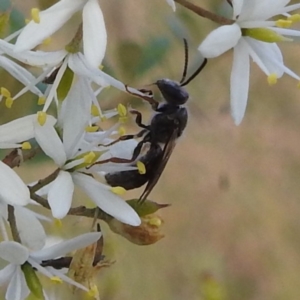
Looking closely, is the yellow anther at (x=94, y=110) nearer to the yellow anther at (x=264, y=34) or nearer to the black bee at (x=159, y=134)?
the black bee at (x=159, y=134)

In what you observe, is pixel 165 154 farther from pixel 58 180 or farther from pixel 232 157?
pixel 232 157

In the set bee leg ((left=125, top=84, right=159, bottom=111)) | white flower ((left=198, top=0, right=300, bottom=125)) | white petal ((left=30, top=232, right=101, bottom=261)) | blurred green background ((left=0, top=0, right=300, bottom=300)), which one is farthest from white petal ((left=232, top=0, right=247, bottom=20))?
blurred green background ((left=0, top=0, right=300, bottom=300))

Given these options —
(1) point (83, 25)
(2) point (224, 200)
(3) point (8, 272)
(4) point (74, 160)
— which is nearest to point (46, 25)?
(1) point (83, 25)

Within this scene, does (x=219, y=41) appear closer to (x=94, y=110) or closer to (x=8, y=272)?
(x=94, y=110)

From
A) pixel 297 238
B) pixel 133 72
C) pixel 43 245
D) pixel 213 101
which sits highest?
pixel 43 245

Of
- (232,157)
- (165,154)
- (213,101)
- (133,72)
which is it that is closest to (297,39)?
(165,154)

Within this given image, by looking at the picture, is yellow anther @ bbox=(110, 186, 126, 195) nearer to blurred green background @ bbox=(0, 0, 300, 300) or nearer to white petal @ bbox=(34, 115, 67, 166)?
white petal @ bbox=(34, 115, 67, 166)
